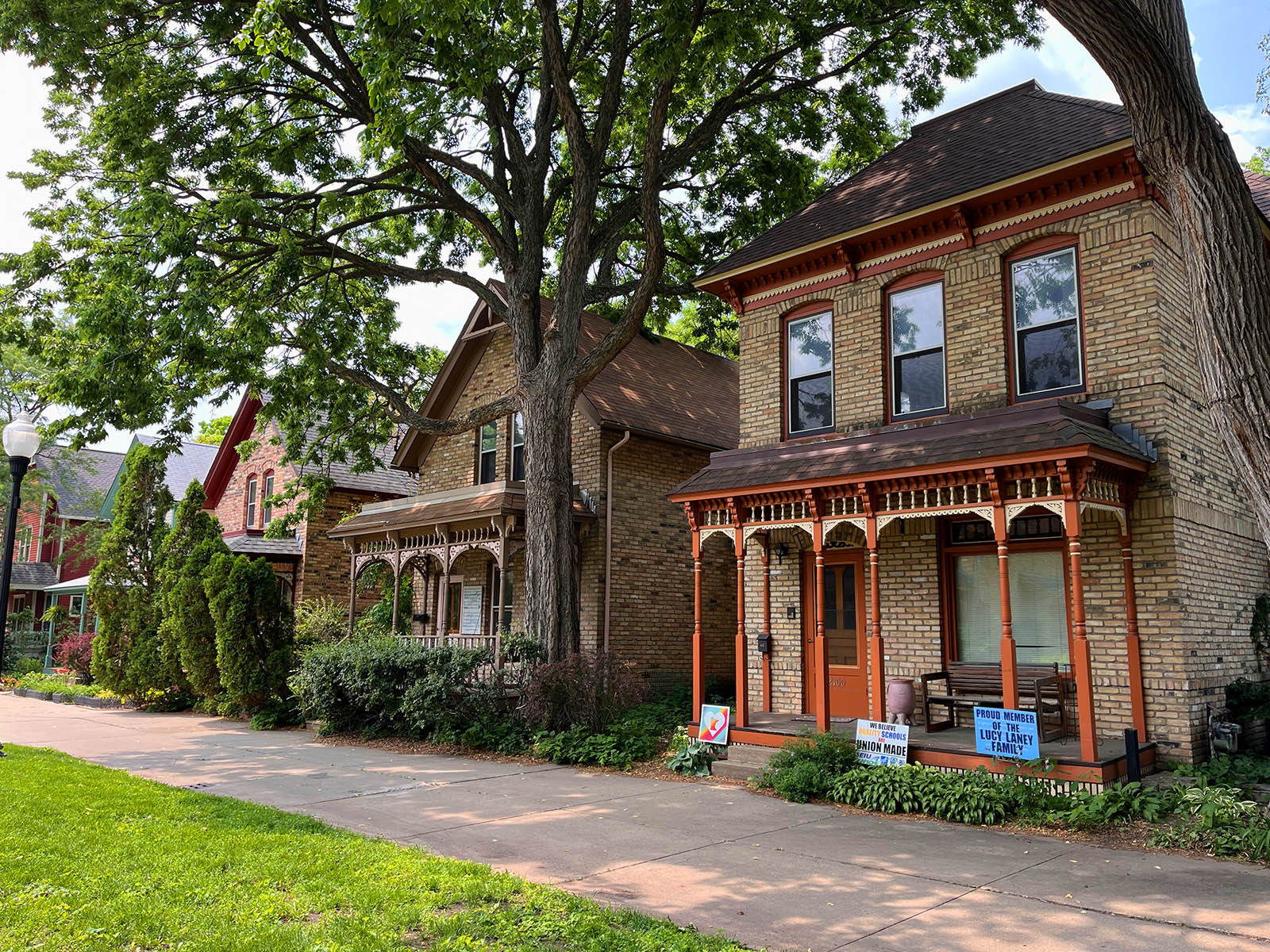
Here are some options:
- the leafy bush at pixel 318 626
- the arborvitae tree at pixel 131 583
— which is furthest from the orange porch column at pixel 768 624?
the arborvitae tree at pixel 131 583

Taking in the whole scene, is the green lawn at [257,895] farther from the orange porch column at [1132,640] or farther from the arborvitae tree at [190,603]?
the arborvitae tree at [190,603]

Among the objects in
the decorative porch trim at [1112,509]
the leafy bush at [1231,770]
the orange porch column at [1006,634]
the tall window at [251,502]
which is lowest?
the leafy bush at [1231,770]

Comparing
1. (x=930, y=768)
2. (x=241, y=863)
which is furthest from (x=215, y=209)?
(x=930, y=768)

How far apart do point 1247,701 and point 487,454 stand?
15500mm

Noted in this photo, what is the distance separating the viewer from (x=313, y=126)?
16234 millimetres

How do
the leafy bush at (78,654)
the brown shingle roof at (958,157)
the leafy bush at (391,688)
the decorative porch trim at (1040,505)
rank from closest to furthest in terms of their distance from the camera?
the decorative porch trim at (1040,505), the brown shingle roof at (958,157), the leafy bush at (391,688), the leafy bush at (78,654)

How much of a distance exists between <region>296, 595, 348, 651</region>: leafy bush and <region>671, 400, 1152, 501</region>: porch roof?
9.70m

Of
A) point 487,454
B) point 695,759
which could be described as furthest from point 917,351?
point 487,454

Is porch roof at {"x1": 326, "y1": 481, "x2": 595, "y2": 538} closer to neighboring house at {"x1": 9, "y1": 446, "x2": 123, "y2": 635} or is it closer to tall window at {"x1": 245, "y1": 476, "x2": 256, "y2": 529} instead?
tall window at {"x1": 245, "y1": 476, "x2": 256, "y2": 529}

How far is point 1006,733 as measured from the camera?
9.47m

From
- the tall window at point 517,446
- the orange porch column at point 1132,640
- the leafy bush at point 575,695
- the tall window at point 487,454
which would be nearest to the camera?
the orange porch column at point 1132,640

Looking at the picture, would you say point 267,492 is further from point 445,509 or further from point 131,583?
point 445,509

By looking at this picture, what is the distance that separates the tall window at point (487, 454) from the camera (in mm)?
21016

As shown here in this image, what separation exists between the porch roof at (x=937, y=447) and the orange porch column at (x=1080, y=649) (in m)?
0.72
